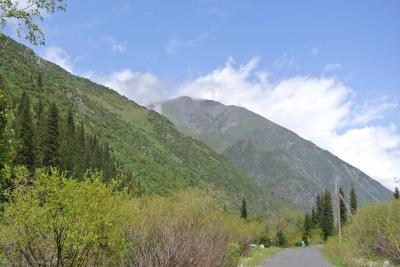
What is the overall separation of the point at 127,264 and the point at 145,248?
1.53m

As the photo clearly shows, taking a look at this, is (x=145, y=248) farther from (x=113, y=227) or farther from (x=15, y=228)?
(x=15, y=228)

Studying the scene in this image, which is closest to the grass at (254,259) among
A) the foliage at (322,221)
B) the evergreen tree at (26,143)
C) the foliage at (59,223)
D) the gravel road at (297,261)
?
the gravel road at (297,261)

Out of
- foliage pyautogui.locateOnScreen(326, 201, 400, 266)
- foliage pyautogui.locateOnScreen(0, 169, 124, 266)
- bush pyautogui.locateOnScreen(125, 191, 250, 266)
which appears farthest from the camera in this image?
foliage pyautogui.locateOnScreen(326, 201, 400, 266)

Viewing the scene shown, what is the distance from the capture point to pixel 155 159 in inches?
6088

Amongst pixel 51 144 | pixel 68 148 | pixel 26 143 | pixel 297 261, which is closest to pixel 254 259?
pixel 297 261

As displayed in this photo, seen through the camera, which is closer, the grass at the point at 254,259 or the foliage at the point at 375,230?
the foliage at the point at 375,230

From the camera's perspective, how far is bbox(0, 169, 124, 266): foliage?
1756cm

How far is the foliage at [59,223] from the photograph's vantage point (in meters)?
17.6

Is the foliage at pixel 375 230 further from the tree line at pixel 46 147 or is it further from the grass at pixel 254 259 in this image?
the tree line at pixel 46 147

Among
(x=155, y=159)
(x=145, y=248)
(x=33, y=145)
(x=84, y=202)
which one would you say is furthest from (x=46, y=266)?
(x=155, y=159)

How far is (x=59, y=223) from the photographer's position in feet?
57.6

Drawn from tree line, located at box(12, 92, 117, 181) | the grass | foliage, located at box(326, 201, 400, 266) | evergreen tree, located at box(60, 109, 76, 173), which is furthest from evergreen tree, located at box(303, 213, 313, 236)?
foliage, located at box(326, 201, 400, 266)

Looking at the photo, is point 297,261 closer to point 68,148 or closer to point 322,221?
point 68,148

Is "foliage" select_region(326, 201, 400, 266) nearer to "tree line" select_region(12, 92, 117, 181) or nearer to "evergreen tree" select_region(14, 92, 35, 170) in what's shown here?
"tree line" select_region(12, 92, 117, 181)
